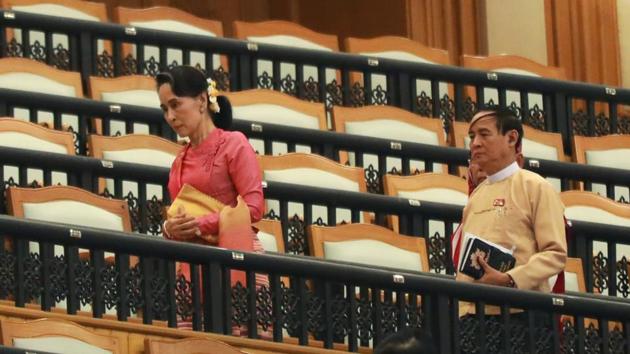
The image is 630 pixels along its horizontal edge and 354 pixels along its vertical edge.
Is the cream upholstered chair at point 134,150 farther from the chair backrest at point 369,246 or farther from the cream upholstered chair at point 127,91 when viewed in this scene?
the chair backrest at point 369,246

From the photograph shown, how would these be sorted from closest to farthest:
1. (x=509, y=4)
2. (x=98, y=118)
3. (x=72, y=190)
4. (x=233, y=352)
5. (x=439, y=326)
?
(x=233, y=352) → (x=439, y=326) → (x=72, y=190) → (x=98, y=118) → (x=509, y=4)

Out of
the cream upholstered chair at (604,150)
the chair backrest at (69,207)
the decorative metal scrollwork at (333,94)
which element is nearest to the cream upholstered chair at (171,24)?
the decorative metal scrollwork at (333,94)

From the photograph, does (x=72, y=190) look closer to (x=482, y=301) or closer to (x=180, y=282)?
(x=180, y=282)

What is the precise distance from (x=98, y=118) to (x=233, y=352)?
2744mm

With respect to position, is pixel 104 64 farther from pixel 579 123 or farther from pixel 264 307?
pixel 264 307

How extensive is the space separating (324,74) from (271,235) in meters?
2.31

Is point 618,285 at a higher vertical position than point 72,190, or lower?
lower

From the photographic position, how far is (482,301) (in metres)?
7.21

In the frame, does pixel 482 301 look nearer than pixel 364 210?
Yes

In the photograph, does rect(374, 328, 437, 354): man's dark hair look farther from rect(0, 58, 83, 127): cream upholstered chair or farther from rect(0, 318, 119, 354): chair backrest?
rect(0, 58, 83, 127): cream upholstered chair

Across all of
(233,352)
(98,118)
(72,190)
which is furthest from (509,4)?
(233,352)

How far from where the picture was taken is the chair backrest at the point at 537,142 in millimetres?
10203

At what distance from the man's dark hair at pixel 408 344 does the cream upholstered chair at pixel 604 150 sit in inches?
221

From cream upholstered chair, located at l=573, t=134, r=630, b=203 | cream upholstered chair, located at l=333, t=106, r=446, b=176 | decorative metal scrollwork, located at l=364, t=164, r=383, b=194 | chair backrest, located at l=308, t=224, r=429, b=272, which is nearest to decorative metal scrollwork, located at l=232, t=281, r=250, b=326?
chair backrest, located at l=308, t=224, r=429, b=272
